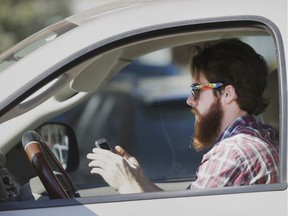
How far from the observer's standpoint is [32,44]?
8.55 feet

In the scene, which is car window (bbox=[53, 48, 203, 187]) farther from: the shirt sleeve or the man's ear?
the shirt sleeve

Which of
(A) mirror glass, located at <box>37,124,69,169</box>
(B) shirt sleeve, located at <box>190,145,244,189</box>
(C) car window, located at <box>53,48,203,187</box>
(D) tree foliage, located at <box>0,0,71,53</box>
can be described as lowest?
(B) shirt sleeve, located at <box>190,145,244,189</box>

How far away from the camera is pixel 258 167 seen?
255cm

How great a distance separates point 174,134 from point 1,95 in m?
4.70

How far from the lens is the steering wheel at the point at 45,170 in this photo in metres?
2.54

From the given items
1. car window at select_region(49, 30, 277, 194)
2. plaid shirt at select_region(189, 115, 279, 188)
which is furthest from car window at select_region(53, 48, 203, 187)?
plaid shirt at select_region(189, 115, 279, 188)

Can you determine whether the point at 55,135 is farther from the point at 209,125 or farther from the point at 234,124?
the point at 234,124

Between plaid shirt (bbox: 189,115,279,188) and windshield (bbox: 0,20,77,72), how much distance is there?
25.9 inches

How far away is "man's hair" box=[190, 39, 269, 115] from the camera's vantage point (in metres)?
2.80

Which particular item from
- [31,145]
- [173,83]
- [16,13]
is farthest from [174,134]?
[31,145]

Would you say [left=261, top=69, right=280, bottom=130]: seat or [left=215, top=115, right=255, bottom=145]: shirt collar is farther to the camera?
[left=261, top=69, right=280, bottom=130]: seat

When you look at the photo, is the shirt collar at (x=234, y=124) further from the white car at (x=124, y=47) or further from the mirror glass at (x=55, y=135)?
the mirror glass at (x=55, y=135)

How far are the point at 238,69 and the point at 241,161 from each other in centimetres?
41

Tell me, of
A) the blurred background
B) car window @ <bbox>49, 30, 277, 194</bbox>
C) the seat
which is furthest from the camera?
the blurred background
